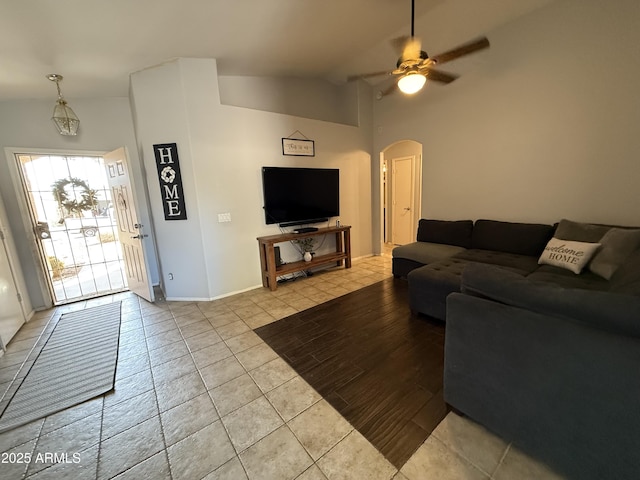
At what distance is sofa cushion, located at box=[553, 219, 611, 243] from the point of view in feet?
8.32

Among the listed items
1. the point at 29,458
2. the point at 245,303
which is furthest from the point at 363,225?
the point at 29,458

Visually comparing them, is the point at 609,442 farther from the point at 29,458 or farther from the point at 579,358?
the point at 29,458

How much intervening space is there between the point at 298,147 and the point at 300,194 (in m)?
0.75

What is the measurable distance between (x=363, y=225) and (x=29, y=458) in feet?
15.6

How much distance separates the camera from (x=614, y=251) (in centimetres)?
227

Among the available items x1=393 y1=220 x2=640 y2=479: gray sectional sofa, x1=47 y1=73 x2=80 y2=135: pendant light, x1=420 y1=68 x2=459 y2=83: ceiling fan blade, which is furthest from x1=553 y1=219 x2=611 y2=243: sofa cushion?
x1=47 y1=73 x2=80 y2=135: pendant light

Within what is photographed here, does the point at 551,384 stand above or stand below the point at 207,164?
below

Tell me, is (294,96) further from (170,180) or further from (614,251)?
(614,251)

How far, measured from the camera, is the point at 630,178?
2604mm

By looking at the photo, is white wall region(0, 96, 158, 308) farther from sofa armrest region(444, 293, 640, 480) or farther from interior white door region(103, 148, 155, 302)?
sofa armrest region(444, 293, 640, 480)

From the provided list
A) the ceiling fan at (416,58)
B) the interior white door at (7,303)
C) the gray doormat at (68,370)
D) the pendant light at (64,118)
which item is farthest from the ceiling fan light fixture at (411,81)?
the interior white door at (7,303)

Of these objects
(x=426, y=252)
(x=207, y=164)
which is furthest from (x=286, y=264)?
(x=426, y=252)

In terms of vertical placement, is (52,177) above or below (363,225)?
above

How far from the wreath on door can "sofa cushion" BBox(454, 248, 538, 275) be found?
530 centimetres
